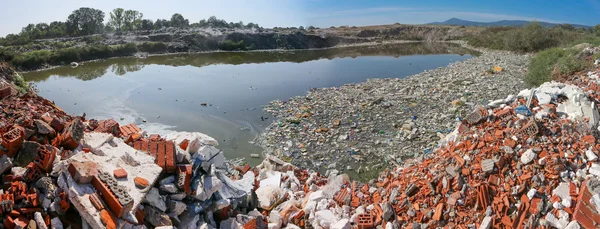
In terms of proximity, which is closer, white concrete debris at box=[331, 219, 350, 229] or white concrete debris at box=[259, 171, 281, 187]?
white concrete debris at box=[331, 219, 350, 229]

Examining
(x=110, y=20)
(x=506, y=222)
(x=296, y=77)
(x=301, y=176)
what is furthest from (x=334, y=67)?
(x=110, y=20)

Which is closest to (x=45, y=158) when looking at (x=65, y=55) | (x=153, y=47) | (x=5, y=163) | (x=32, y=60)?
(x=5, y=163)

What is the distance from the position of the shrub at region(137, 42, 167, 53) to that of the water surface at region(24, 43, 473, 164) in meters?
5.57

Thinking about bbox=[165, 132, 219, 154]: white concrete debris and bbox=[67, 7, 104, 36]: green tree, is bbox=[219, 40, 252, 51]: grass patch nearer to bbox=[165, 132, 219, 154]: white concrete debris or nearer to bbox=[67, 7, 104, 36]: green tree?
bbox=[67, 7, 104, 36]: green tree

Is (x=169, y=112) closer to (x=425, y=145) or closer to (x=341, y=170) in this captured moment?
(x=341, y=170)

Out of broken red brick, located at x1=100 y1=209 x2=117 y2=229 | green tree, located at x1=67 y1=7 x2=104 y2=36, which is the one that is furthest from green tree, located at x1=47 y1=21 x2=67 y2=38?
broken red brick, located at x1=100 y1=209 x2=117 y2=229

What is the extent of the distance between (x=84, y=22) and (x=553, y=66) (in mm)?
55604

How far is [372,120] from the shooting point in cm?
1150

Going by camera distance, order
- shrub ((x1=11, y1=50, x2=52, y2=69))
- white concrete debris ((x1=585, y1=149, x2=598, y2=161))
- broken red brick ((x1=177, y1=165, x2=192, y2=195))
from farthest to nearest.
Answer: shrub ((x1=11, y1=50, x2=52, y2=69))
broken red brick ((x1=177, y1=165, x2=192, y2=195))
white concrete debris ((x1=585, y1=149, x2=598, y2=161))

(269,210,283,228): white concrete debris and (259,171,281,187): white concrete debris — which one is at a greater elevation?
(259,171,281,187): white concrete debris

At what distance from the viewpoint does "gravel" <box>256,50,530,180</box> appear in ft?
29.6

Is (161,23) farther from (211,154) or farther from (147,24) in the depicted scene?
(211,154)

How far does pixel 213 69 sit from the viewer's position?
25.9 metres

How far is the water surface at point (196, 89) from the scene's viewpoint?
12312 mm
